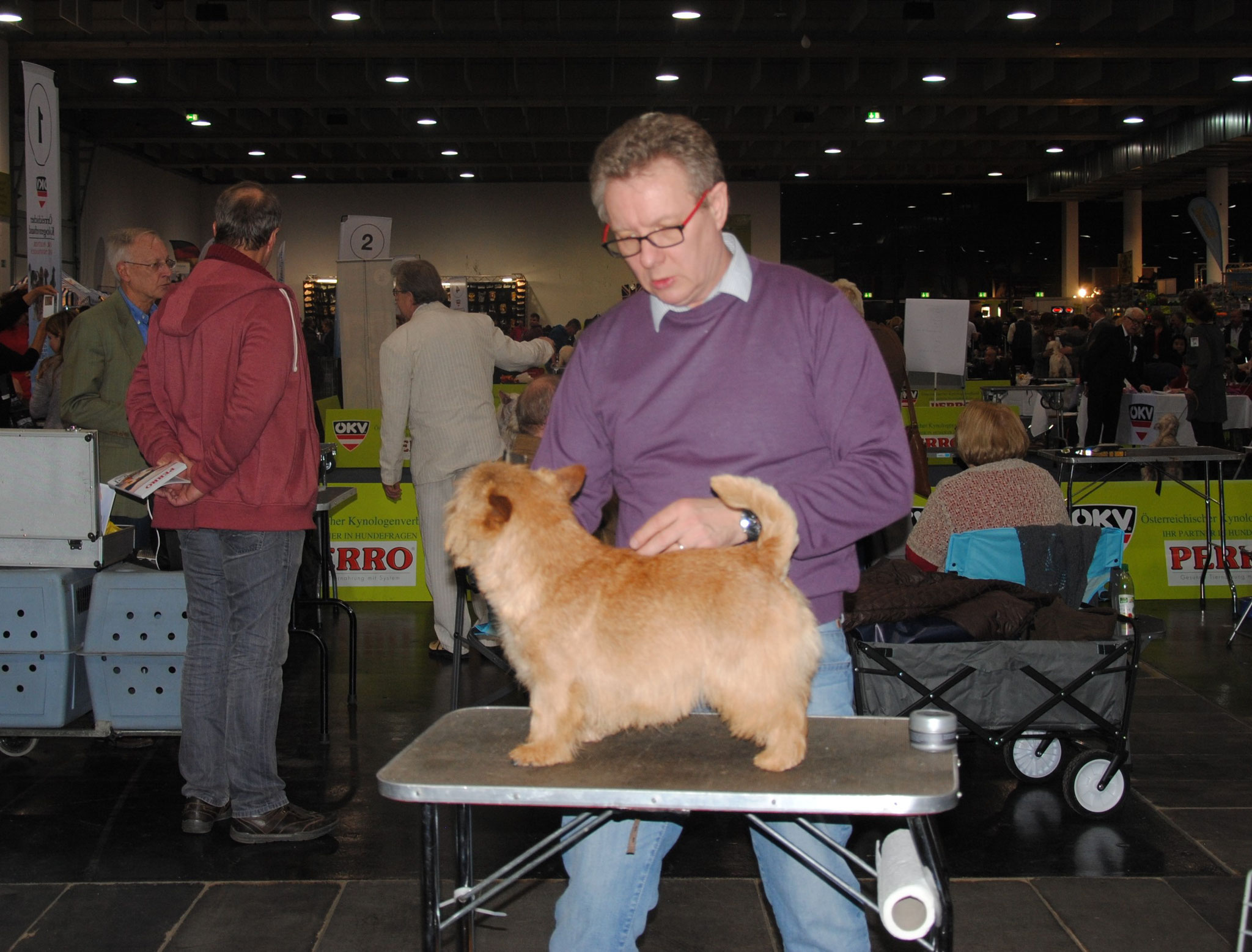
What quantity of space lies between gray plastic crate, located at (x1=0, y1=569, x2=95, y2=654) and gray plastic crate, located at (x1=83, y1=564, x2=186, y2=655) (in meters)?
0.08

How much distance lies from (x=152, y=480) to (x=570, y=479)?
1.91 metres

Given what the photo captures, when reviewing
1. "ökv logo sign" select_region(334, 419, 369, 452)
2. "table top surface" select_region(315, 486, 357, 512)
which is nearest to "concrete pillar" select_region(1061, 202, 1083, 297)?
"ökv logo sign" select_region(334, 419, 369, 452)

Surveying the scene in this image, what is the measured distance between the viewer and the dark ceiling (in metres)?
12.1

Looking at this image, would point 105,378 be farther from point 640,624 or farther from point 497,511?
point 640,624

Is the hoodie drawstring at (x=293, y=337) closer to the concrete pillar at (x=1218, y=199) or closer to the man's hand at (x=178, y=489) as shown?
the man's hand at (x=178, y=489)

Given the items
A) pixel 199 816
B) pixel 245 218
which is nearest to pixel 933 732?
pixel 245 218

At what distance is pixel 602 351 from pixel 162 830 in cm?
274

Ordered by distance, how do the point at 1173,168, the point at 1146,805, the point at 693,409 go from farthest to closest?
the point at 1173,168 < the point at 1146,805 < the point at 693,409

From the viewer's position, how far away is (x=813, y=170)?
23.7 m

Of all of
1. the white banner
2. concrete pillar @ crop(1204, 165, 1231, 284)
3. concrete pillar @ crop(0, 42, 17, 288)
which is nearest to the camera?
the white banner

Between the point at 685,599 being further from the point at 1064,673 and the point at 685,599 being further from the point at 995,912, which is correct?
the point at 1064,673

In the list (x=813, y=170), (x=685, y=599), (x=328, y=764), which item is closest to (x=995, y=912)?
(x=685, y=599)

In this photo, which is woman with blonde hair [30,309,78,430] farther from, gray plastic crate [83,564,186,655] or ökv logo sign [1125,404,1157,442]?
ökv logo sign [1125,404,1157,442]

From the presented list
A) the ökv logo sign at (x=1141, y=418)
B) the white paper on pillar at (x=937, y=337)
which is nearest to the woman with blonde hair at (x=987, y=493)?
the white paper on pillar at (x=937, y=337)
